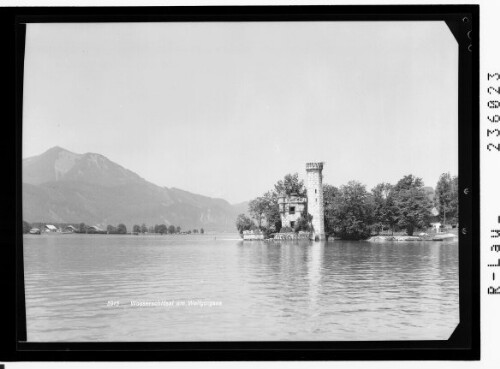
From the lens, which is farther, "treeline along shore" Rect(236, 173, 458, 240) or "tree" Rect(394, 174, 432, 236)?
"tree" Rect(394, 174, 432, 236)

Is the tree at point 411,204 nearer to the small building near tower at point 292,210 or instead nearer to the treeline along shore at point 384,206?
the treeline along shore at point 384,206

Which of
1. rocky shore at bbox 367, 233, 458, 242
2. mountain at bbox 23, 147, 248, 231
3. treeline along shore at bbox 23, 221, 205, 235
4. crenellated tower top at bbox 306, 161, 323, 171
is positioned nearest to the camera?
rocky shore at bbox 367, 233, 458, 242

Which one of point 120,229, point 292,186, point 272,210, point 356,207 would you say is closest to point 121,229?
point 120,229

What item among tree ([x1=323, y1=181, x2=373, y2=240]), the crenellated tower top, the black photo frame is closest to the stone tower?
the crenellated tower top

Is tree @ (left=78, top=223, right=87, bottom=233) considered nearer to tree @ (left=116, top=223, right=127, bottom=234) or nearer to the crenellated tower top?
tree @ (left=116, top=223, right=127, bottom=234)

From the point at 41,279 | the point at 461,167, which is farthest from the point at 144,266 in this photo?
the point at 461,167

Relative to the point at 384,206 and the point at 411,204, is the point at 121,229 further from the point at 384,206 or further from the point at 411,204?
the point at 384,206

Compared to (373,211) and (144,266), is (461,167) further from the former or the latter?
(373,211)
